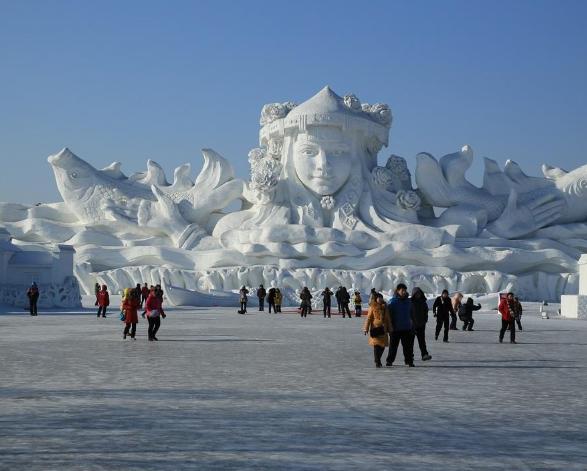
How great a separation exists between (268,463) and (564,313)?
25951 millimetres

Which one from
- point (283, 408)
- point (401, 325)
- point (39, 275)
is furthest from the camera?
point (39, 275)

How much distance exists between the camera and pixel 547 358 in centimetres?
1426

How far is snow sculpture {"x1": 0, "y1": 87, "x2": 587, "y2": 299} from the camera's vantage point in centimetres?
4275

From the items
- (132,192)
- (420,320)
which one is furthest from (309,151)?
(420,320)

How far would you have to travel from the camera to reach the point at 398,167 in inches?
1876

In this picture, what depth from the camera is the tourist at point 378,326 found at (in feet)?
41.1

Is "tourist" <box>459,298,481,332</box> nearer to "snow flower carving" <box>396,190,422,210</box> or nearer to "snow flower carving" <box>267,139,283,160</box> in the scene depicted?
"snow flower carving" <box>396,190,422,210</box>

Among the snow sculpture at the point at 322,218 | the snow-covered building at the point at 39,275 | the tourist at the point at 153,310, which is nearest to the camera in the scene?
the tourist at the point at 153,310

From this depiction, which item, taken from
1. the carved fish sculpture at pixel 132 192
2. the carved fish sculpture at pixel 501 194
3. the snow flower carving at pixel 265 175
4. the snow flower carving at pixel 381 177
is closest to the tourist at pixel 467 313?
the snow flower carving at pixel 265 175

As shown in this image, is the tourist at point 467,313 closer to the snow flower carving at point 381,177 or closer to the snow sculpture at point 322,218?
the snow sculpture at point 322,218

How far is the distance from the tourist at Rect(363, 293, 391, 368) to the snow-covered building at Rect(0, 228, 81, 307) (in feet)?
75.9

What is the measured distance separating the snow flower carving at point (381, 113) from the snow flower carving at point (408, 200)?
12.6ft

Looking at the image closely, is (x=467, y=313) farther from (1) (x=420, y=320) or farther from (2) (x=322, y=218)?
(2) (x=322, y=218)

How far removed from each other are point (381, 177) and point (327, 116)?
14.3 ft
